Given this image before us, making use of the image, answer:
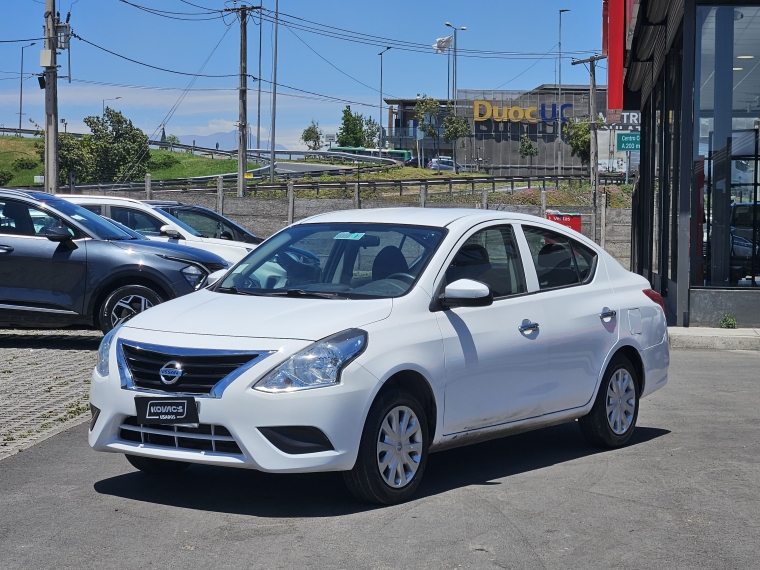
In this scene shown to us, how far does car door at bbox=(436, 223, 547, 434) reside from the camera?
6066 millimetres

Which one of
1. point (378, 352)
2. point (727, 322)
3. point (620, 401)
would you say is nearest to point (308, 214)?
point (727, 322)

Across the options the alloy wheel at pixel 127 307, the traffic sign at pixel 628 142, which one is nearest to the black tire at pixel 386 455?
the alloy wheel at pixel 127 307

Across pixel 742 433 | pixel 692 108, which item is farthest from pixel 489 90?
pixel 742 433

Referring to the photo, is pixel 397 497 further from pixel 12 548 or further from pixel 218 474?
pixel 12 548

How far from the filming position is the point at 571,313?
704 centimetres

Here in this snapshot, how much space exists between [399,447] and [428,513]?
0.39 meters

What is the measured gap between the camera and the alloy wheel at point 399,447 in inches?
220

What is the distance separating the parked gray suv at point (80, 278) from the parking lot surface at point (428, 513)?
14.6ft

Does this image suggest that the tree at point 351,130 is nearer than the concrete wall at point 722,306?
No

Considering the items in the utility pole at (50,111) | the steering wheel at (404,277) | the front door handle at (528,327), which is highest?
the utility pole at (50,111)

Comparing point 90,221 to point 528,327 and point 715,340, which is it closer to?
point 528,327

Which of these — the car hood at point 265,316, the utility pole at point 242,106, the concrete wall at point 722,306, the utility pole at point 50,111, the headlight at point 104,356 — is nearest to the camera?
the car hood at point 265,316

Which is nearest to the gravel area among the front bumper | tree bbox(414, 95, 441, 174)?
the front bumper

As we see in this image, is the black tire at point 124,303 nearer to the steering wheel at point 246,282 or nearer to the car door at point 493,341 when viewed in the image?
the steering wheel at point 246,282
